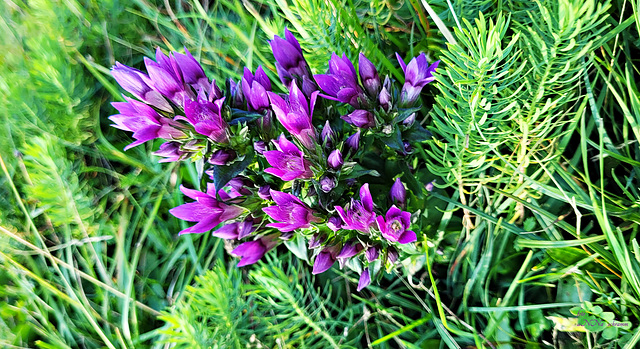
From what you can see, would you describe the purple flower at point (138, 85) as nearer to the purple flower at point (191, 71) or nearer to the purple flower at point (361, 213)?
the purple flower at point (191, 71)

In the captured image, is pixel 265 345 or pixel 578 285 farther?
pixel 265 345

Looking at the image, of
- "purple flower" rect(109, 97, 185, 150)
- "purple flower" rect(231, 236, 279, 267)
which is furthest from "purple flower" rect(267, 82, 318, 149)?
"purple flower" rect(231, 236, 279, 267)

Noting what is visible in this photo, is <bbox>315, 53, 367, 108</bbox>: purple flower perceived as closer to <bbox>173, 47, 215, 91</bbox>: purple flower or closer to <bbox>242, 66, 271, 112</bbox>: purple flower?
<bbox>242, 66, 271, 112</bbox>: purple flower

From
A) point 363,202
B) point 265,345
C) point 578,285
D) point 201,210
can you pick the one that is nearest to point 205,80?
point 201,210

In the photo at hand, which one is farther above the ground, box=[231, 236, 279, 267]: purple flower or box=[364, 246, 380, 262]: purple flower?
box=[364, 246, 380, 262]: purple flower

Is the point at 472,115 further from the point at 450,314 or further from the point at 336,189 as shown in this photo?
the point at 450,314

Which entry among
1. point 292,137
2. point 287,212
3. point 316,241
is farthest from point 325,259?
point 292,137
